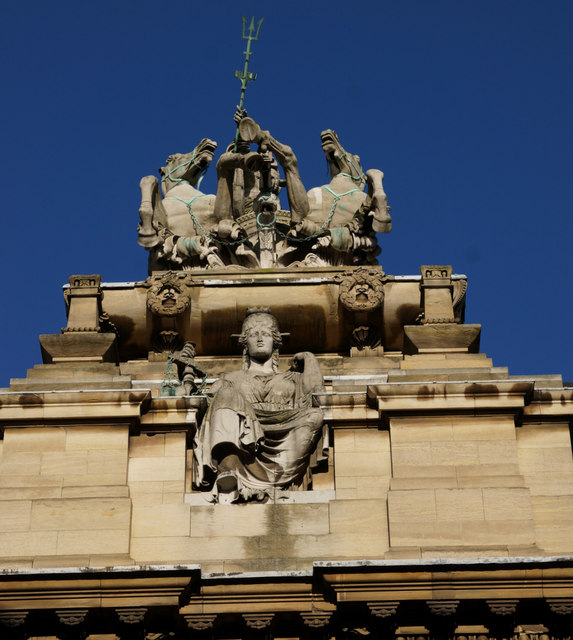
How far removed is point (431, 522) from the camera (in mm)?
29422

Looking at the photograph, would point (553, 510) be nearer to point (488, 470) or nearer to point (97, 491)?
point (488, 470)

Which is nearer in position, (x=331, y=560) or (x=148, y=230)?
(x=331, y=560)

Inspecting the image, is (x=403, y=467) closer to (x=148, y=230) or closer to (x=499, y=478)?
(x=499, y=478)

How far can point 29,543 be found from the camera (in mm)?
29375

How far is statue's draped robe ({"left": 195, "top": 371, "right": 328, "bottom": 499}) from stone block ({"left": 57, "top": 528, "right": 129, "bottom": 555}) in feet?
5.31

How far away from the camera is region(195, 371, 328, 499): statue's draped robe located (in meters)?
30.3

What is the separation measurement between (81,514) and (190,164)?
38.5 ft

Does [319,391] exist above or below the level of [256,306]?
below

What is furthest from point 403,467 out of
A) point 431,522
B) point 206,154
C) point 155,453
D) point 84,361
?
point 206,154

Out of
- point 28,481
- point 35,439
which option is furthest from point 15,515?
point 35,439

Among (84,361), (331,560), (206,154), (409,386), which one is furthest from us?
(206,154)

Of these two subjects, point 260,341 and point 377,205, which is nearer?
point 260,341

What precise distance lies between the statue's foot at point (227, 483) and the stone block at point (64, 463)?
199cm

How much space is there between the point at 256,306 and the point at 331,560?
724 centimetres
